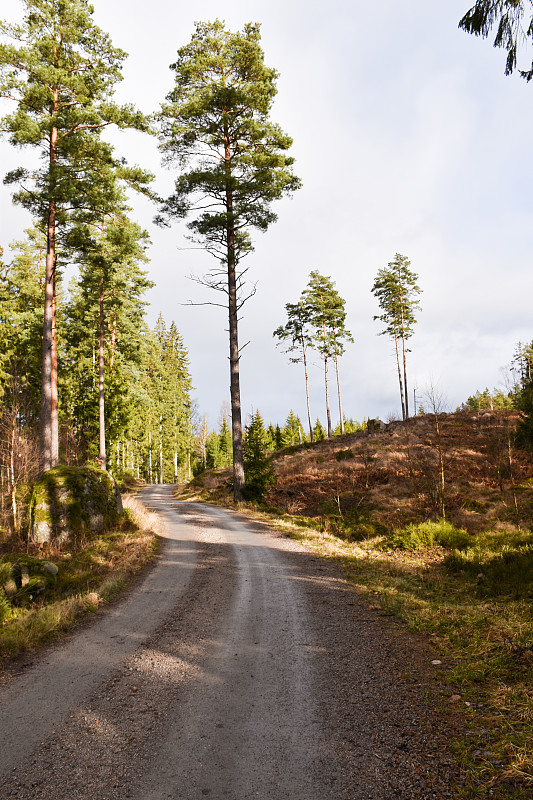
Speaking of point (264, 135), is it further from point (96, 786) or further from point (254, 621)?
point (96, 786)

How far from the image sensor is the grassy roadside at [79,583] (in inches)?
247

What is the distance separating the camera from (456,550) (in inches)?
Result: 401

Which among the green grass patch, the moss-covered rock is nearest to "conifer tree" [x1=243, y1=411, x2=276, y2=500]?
the green grass patch

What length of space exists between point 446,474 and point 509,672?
16.8 metres

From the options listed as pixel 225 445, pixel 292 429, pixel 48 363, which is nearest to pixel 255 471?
pixel 48 363

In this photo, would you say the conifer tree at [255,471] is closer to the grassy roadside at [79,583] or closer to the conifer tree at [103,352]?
the grassy roadside at [79,583]

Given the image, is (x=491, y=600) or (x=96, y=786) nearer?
(x=96, y=786)

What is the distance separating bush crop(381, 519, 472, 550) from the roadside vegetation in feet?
0.12

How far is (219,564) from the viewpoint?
33.1 feet

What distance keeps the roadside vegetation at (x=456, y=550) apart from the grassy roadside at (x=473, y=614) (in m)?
0.02

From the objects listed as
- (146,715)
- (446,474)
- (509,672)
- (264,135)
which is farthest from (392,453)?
(146,715)

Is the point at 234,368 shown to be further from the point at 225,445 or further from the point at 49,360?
the point at 225,445

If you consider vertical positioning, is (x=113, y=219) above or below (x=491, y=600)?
above

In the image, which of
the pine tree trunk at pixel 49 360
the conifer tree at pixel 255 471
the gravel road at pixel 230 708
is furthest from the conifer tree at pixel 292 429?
the gravel road at pixel 230 708
